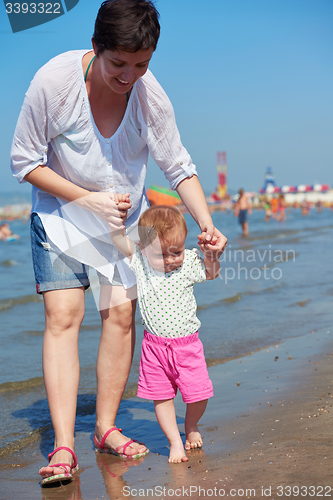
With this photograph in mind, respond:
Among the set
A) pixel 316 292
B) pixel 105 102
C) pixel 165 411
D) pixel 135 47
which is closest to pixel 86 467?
pixel 165 411

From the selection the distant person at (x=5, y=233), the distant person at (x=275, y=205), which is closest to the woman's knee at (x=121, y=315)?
the distant person at (x=5, y=233)

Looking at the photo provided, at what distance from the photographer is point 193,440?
7.81 feet

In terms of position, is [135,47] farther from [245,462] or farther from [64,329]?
[245,462]

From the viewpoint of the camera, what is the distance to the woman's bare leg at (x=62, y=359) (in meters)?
2.19

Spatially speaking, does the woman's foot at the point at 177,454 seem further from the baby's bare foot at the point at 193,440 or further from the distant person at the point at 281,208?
the distant person at the point at 281,208

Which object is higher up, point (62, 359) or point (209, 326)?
point (62, 359)

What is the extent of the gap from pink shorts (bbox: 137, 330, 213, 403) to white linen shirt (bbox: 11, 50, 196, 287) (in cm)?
35

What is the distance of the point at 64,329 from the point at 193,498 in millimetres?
891

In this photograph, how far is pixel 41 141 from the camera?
84.2 inches

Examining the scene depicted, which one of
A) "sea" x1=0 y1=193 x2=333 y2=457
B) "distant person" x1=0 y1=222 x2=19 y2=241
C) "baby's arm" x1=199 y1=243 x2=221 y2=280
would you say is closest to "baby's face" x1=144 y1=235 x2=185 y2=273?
"baby's arm" x1=199 y1=243 x2=221 y2=280

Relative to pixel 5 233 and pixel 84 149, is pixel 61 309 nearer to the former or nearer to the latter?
pixel 84 149

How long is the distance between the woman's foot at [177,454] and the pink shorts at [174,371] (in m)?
0.19

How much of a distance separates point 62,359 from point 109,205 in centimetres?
72

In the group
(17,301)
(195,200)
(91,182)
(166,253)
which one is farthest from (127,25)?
(17,301)
